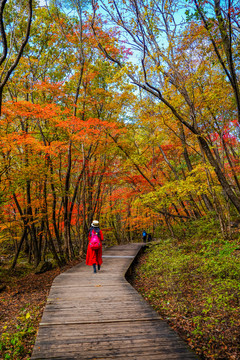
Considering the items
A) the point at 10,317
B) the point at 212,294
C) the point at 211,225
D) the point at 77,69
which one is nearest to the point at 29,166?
the point at 10,317

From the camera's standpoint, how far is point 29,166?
8766mm

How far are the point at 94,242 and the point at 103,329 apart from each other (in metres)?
3.29

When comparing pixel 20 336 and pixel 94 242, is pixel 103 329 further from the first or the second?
pixel 94 242

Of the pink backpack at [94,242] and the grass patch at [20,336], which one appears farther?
the pink backpack at [94,242]

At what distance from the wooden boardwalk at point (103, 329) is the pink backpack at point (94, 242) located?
137cm

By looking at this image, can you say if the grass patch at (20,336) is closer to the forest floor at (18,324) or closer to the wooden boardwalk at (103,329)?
the forest floor at (18,324)

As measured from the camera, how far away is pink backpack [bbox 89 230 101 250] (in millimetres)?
6461

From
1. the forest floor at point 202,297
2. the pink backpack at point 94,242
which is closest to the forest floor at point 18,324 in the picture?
the pink backpack at point 94,242

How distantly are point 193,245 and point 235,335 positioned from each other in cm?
644

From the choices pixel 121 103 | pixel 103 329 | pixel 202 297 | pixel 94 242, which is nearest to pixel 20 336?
pixel 103 329

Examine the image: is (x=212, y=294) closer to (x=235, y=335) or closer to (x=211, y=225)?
(x=235, y=335)

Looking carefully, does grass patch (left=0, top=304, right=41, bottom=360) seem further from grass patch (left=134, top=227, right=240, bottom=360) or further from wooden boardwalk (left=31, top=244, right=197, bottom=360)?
grass patch (left=134, top=227, right=240, bottom=360)

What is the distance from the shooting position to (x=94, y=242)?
647 cm

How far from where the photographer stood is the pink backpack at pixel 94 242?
21.2 ft
